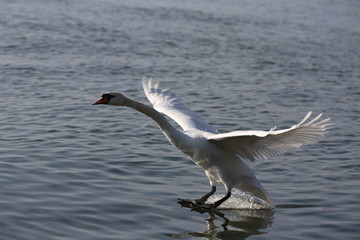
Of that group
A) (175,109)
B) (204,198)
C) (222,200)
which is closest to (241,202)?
(222,200)

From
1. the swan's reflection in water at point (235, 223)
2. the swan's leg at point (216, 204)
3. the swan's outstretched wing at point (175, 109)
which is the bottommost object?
the swan's reflection in water at point (235, 223)

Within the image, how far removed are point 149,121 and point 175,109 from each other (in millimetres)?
2836

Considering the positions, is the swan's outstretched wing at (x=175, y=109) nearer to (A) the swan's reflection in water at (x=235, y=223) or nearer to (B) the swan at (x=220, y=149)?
(B) the swan at (x=220, y=149)

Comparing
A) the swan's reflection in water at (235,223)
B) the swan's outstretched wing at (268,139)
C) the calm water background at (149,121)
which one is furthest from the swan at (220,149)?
the calm water background at (149,121)

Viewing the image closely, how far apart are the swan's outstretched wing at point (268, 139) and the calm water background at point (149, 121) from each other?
2.59 feet

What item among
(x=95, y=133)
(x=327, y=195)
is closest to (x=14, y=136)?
(x=95, y=133)

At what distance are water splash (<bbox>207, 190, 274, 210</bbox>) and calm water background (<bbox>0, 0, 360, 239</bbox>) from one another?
0.18m

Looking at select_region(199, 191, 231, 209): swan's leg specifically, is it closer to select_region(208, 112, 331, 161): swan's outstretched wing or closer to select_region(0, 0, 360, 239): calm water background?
select_region(0, 0, 360, 239): calm water background

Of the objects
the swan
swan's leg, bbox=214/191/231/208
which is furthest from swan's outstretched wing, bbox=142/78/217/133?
swan's leg, bbox=214/191/231/208

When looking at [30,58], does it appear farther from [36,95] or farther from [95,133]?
[95,133]

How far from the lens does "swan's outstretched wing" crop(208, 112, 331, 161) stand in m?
7.16

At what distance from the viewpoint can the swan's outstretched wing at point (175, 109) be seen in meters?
9.16

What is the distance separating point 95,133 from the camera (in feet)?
37.0

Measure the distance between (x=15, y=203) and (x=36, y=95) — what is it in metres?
6.18
